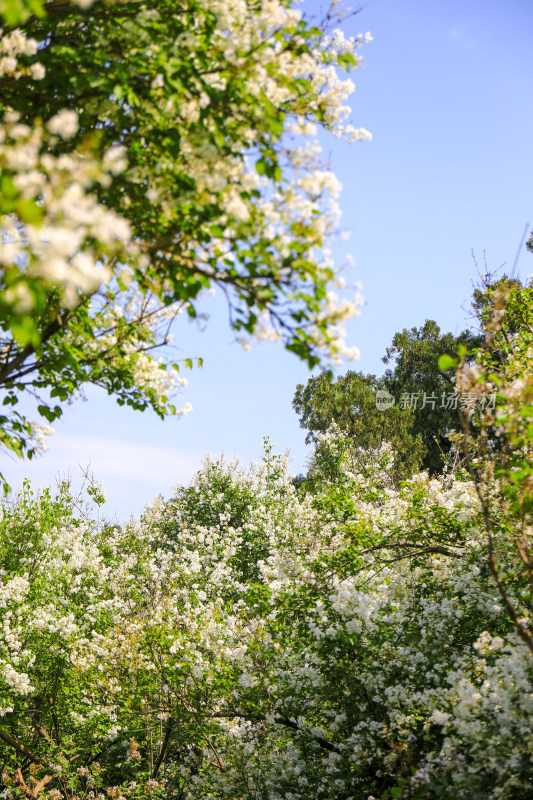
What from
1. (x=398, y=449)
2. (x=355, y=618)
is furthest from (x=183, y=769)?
(x=398, y=449)

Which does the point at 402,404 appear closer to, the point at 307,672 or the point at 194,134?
the point at 307,672

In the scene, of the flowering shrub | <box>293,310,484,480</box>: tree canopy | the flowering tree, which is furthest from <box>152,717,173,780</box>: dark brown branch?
<box>293,310,484,480</box>: tree canopy

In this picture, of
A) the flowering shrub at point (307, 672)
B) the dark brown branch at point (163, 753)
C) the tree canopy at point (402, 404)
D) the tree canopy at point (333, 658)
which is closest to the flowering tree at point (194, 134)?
the tree canopy at point (333, 658)

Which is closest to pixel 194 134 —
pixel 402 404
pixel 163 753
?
pixel 163 753

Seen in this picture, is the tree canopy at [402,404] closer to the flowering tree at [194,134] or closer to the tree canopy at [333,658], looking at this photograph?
the tree canopy at [333,658]

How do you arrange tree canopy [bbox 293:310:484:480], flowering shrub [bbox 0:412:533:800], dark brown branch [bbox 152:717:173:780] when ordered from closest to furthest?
flowering shrub [bbox 0:412:533:800], dark brown branch [bbox 152:717:173:780], tree canopy [bbox 293:310:484:480]

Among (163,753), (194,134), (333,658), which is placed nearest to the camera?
(194,134)

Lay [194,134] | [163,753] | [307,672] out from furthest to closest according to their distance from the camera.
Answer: [163,753]
[307,672]
[194,134]

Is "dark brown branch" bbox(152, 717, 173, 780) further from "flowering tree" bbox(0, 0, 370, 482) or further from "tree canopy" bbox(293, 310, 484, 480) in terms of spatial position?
"tree canopy" bbox(293, 310, 484, 480)

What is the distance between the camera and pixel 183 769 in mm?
8703

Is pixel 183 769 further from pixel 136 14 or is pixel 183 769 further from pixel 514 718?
pixel 136 14

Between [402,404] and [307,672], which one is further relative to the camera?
[402,404]

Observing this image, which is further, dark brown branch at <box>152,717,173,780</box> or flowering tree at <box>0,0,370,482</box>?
dark brown branch at <box>152,717,173,780</box>

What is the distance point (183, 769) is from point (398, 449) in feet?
68.0
